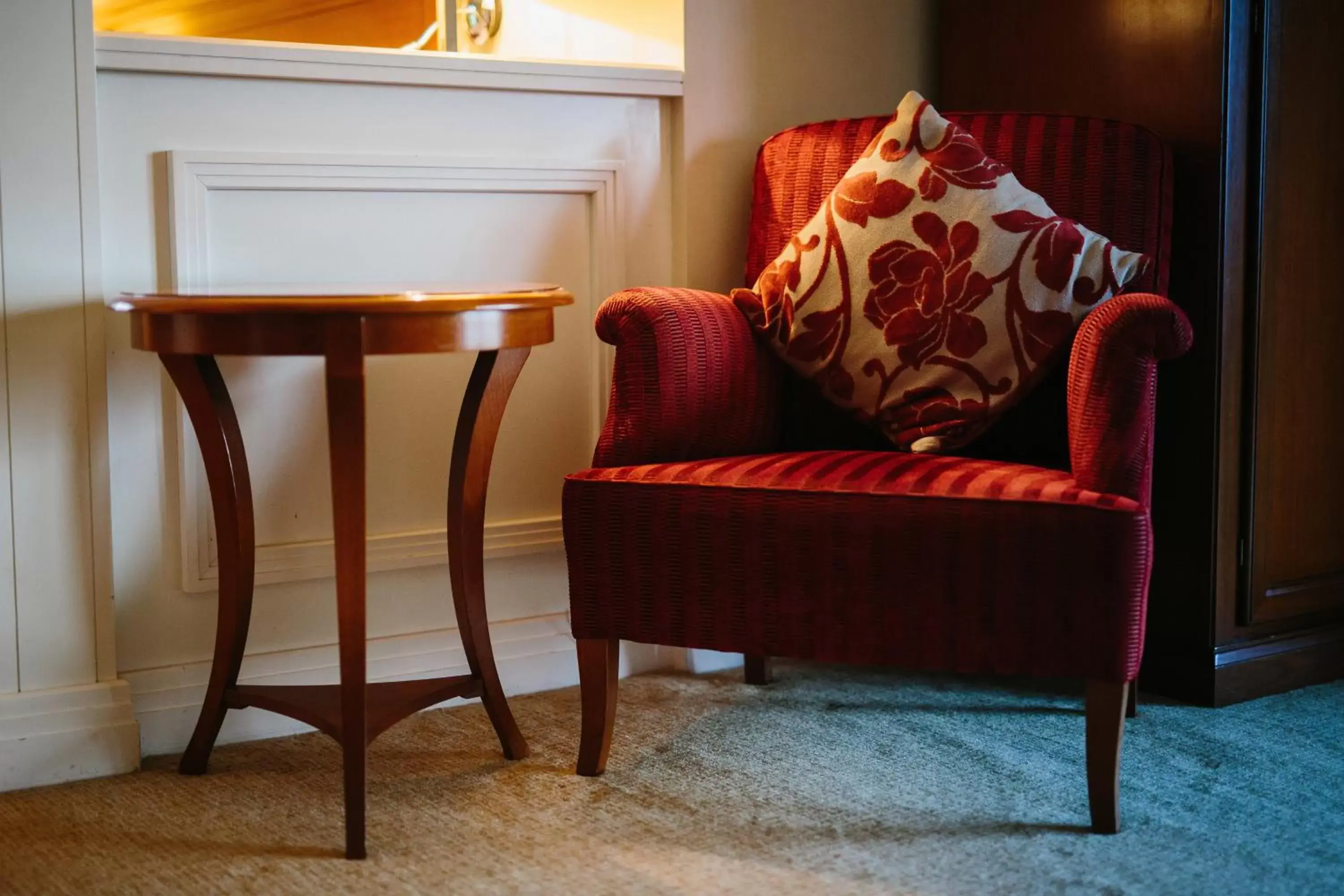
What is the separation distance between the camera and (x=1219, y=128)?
194 centimetres

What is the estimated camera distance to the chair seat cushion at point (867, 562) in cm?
149

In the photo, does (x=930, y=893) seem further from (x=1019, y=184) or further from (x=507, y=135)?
(x=507, y=135)

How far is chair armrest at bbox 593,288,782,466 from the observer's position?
1.73 meters

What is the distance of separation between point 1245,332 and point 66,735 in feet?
5.62

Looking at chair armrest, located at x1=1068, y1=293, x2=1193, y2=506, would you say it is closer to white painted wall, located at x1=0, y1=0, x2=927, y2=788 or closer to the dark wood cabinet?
the dark wood cabinet

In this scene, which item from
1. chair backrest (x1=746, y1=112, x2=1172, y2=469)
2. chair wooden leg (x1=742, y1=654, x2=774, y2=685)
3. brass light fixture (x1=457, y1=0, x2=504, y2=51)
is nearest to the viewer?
chair backrest (x1=746, y1=112, x2=1172, y2=469)

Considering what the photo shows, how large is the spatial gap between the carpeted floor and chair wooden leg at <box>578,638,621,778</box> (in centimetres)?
3

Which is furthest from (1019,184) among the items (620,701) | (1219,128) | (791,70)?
(620,701)

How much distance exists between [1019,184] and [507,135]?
758mm

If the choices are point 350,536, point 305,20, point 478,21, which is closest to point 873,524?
point 350,536

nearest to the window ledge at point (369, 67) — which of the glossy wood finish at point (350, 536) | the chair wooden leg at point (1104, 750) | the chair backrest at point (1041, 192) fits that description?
the chair backrest at point (1041, 192)

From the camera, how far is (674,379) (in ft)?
5.76

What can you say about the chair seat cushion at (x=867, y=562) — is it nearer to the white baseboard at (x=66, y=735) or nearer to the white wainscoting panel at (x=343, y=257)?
the white wainscoting panel at (x=343, y=257)

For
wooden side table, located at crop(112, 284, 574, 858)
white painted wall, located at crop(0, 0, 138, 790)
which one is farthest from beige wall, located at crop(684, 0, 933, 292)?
white painted wall, located at crop(0, 0, 138, 790)
